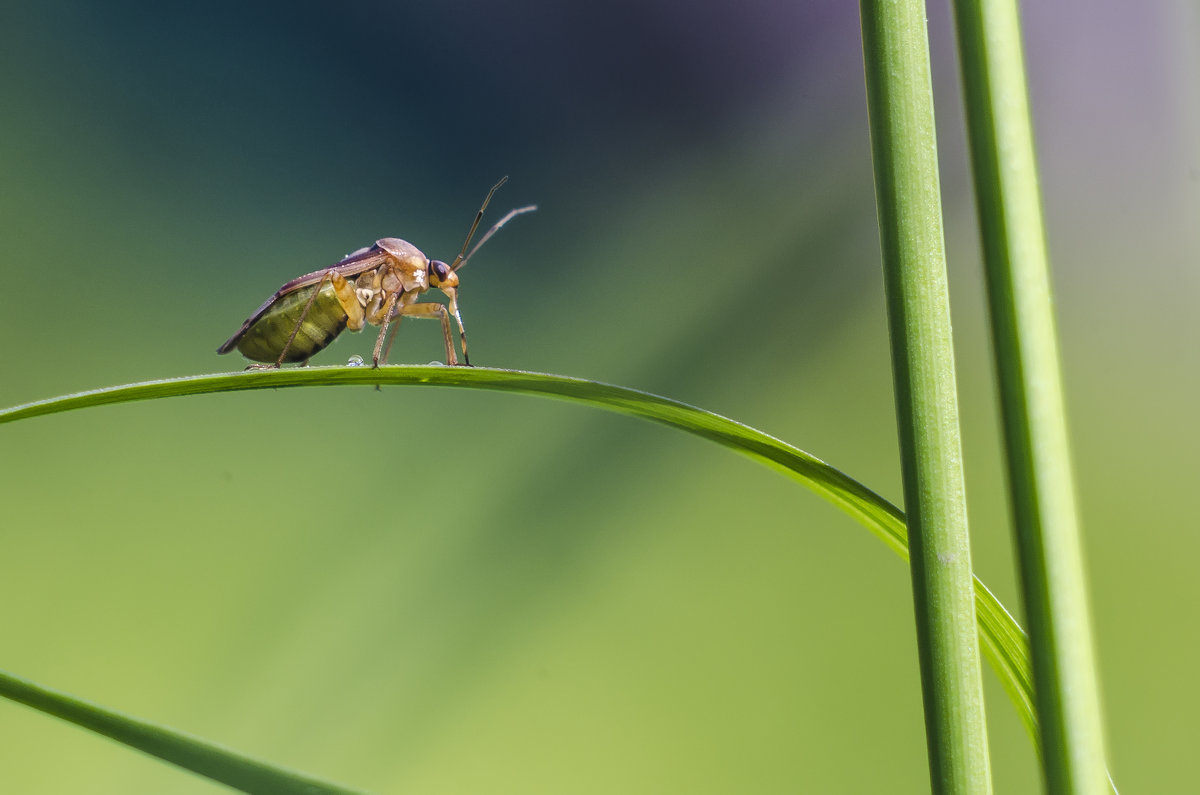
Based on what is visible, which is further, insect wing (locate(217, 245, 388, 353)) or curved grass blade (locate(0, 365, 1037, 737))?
insect wing (locate(217, 245, 388, 353))

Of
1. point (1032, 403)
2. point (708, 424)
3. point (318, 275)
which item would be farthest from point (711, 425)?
point (318, 275)

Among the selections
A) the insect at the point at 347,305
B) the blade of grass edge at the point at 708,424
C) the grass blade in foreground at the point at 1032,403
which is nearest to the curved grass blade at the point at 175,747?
the blade of grass edge at the point at 708,424

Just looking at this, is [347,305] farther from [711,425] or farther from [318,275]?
[711,425]

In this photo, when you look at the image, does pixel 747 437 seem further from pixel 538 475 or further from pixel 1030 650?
pixel 538 475

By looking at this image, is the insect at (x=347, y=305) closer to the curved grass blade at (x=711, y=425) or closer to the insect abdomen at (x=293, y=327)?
the insect abdomen at (x=293, y=327)

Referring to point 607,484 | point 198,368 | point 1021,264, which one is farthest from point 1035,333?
point 198,368

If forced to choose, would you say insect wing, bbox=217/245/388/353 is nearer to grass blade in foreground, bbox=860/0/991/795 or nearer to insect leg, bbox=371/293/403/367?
insect leg, bbox=371/293/403/367

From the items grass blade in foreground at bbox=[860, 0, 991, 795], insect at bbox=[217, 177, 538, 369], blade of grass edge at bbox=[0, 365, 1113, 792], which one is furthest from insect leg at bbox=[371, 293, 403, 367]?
grass blade in foreground at bbox=[860, 0, 991, 795]
